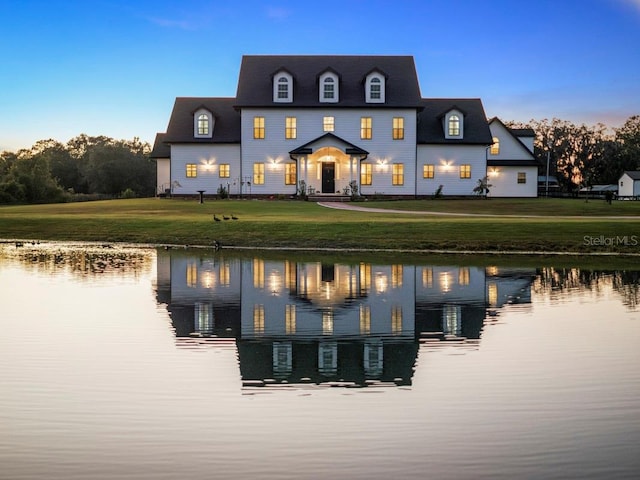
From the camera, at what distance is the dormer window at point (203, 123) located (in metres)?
64.2

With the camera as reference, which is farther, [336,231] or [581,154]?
[581,154]

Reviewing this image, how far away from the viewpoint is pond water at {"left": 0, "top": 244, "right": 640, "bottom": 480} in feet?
24.3

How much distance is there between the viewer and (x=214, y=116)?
A: 65375mm

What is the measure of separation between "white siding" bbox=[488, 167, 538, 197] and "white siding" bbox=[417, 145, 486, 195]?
395cm

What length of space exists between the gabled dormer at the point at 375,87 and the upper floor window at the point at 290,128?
5724 millimetres

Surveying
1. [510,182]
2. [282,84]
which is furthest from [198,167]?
[510,182]

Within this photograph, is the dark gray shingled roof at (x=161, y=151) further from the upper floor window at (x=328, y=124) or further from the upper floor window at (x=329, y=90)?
the upper floor window at (x=329, y=90)

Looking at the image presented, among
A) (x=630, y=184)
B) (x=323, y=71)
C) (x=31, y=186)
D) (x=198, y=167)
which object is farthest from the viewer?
(x=630, y=184)

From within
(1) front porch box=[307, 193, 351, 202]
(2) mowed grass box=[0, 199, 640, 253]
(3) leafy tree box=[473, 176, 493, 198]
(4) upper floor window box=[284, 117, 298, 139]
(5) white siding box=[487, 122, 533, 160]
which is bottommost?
(2) mowed grass box=[0, 199, 640, 253]

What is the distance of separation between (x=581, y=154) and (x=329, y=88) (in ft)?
239

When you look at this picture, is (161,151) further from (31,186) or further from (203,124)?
(31,186)

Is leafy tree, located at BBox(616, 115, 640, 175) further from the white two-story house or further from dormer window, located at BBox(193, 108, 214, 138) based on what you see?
dormer window, located at BBox(193, 108, 214, 138)

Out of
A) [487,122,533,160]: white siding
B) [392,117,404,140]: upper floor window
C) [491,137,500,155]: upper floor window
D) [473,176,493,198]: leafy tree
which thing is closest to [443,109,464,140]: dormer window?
[473,176,493,198]: leafy tree

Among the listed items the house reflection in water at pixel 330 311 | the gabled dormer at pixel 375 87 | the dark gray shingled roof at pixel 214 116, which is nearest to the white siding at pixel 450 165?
the gabled dormer at pixel 375 87
